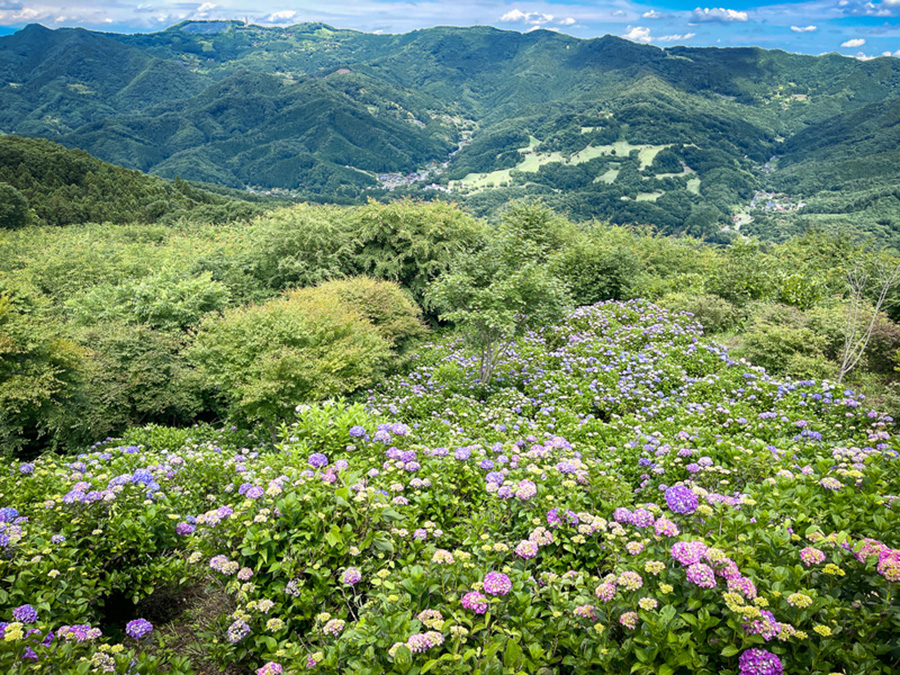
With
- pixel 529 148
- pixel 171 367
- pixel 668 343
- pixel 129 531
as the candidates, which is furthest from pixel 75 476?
pixel 529 148

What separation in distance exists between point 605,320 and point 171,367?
10307 millimetres

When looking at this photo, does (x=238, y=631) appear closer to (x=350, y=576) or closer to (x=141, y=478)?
(x=350, y=576)

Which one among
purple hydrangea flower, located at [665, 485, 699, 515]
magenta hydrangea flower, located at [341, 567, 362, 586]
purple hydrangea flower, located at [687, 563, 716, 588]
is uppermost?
purple hydrangea flower, located at [687, 563, 716, 588]

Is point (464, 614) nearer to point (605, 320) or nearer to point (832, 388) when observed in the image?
point (832, 388)

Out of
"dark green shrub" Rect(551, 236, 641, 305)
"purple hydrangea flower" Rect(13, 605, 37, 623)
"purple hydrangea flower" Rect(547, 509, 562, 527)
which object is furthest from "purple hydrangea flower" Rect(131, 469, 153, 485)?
"dark green shrub" Rect(551, 236, 641, 305)

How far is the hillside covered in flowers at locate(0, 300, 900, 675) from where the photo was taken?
1.99 meters

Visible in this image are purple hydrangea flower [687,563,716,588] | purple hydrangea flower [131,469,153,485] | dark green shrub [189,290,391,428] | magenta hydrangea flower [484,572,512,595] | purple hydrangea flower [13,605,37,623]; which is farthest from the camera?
dark green shrub [189,290,391,428]

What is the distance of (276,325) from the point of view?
8.73 metres

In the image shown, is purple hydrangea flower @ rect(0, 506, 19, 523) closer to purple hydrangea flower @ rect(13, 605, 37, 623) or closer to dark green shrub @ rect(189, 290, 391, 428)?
purple hydrangea flower @ rect(13, 605, 37, 623)

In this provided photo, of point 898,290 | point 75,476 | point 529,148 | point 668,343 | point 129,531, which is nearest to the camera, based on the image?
point 129,531

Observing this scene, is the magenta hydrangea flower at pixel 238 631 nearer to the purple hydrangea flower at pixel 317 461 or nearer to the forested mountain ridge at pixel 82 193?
the purple hydrangea flower at pixel 317 461

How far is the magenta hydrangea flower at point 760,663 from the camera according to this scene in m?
1.80

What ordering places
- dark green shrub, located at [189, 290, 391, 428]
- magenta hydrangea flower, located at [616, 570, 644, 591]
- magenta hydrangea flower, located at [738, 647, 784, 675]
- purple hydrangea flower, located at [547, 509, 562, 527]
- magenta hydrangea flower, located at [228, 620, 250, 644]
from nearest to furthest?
magenta hydrangea flower, located at [738, 647, 784, 675] < magenta hydrangea flower, located at [616, 570, 644, 591] < magenta hydrangea flower, located at [228, 620, 250, 644] < purple hydrangea flower, located at [547, 509, 562, 527] < dark green shrub, located at [189, 290, 391, 428]

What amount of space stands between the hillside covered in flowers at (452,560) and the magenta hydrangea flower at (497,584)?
3 centimetres
